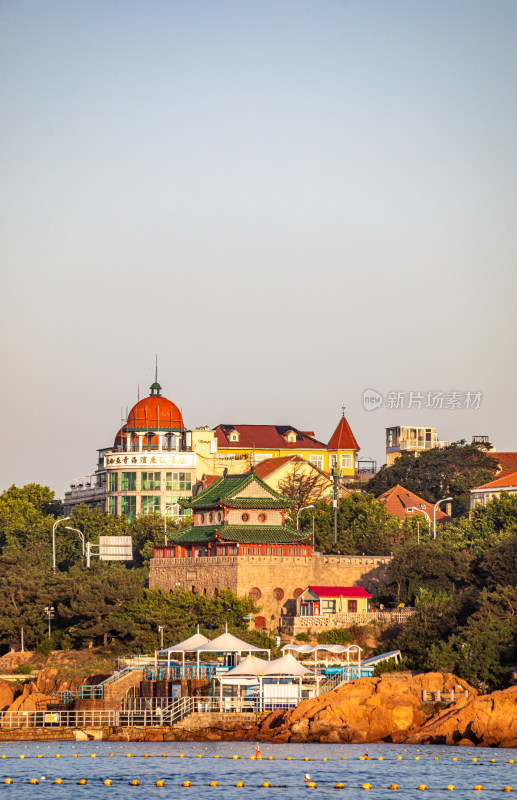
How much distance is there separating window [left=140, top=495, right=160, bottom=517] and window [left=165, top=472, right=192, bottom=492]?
1.86 m

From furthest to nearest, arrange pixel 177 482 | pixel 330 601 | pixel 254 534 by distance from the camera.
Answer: pixel 177 482 → pixel 254 534 → pixel 330 601

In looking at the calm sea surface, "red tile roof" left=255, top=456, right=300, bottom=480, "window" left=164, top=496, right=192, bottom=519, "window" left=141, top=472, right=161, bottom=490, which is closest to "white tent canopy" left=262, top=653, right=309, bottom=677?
the calm sea surface

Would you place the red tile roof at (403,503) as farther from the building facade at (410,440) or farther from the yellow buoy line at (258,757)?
the yellow buoy line at (258,757)

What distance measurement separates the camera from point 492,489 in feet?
452

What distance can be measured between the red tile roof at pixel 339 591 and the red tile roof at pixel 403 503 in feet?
122

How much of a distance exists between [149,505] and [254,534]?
41.8 metres

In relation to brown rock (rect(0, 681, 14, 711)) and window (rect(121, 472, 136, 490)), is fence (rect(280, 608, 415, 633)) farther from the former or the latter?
window (rect(121, 472, 136, 490))

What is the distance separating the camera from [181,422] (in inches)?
5837

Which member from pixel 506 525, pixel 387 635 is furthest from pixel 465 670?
pixel 506 525

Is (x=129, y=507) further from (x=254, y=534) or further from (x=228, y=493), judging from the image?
(x=254, y=534)

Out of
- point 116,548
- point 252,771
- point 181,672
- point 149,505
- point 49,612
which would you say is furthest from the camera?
point 149,505

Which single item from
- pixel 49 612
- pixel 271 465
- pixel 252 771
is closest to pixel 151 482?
pixel 271 465

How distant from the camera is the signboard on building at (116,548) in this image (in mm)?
118750

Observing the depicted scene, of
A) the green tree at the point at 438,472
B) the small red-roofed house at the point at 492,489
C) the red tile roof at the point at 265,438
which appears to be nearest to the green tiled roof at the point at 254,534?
the small red-roofed house at the point at 492,489
